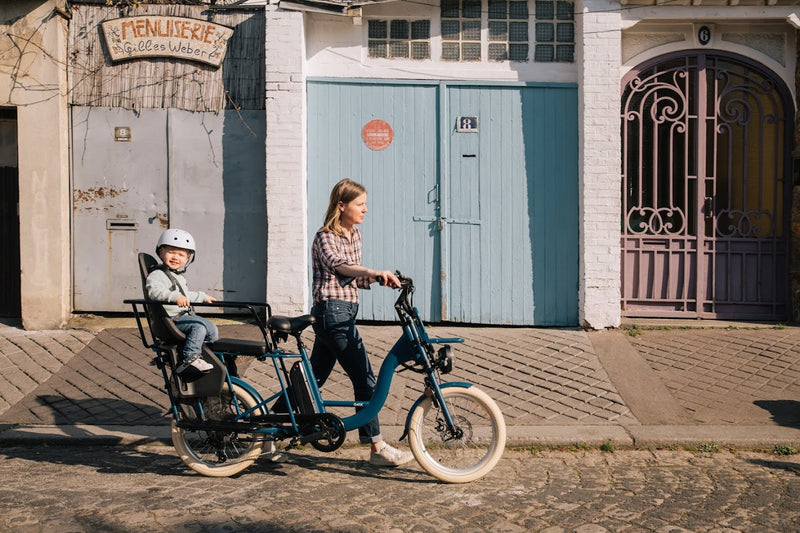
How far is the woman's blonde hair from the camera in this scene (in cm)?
545

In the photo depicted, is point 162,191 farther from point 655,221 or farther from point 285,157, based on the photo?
point 655,221

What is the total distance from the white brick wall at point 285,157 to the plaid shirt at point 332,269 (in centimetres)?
364

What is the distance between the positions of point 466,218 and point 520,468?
13.9 ft

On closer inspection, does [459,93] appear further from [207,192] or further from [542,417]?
[542,417]

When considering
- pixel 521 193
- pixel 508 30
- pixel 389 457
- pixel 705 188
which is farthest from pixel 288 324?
pixel 705 188

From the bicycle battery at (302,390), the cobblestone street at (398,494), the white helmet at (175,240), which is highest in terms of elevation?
the white helmet at (175,240)

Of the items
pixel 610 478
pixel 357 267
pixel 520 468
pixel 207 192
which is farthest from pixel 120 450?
pixel 207 192

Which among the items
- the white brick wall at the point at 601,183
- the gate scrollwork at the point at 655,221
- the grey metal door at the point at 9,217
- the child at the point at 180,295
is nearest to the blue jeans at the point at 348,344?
the child at the point at 180,295

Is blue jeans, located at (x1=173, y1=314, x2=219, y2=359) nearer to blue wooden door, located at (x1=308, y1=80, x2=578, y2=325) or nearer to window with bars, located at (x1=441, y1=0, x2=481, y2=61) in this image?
blue wooden door, located at (x1=308, y1=80, x2=578, y2=325)

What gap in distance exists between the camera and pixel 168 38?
931 centimetres

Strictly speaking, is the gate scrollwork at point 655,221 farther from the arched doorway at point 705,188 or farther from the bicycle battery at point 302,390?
the bicycle battery at point 302,390

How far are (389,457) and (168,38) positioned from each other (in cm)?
598

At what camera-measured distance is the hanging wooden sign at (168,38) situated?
9297mm

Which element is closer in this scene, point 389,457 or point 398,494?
point 398,494
